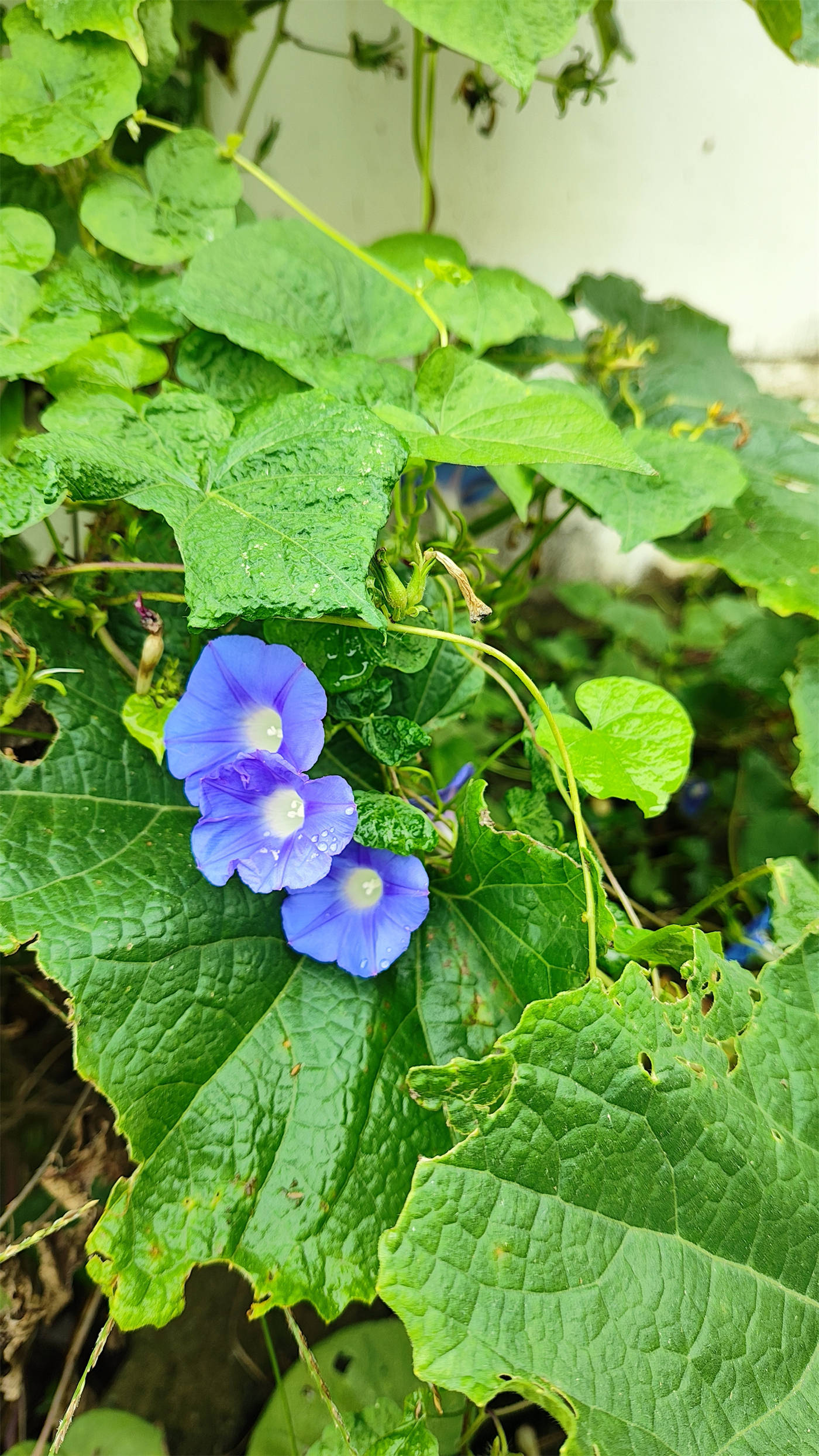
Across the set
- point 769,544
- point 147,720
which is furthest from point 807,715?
point 147,720

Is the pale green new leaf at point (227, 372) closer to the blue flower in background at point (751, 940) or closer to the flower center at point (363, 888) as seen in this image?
the flower center at point (363, 888)

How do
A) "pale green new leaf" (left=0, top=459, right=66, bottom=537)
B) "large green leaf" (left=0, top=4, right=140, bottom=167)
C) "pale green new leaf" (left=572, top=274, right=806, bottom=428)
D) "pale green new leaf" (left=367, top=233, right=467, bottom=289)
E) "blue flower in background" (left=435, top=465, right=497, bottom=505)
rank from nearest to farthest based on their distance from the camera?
1. "pale green new leaf" (left=0, top=459, right=66, bottom=537)
2. "large green leaf" (left=0, top=4, right=140, bottom=167)
3. "pale green new leaf" (left=367, top=233, right=467, bottom=289)
4. "pale green new leaf" (left=572, top=274, right=806, bottom=428)
5. "blue flower in background" (left=435, top=465, right=497, bottom=505)

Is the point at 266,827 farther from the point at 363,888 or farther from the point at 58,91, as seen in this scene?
the point at 58,91

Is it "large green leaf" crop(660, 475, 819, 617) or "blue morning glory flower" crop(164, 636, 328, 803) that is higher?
"large green leaf" crop(660, 475, 819, 617)

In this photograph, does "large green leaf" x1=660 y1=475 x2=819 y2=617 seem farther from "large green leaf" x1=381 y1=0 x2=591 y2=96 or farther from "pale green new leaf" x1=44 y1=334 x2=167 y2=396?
"pale green new leaf" x1=44 y1=334 x2=167 y2=396

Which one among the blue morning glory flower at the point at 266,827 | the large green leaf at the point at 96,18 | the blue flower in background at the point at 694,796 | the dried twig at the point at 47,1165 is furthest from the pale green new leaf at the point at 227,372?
the blue flower in background at the point at 694,796

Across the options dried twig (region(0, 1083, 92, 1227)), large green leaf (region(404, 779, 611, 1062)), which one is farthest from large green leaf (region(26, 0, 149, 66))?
dried twig (region(0, 1083, 92, 1227))

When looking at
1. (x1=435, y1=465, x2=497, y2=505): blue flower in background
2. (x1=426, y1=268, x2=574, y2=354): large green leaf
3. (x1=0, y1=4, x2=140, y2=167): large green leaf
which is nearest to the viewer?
(x1=0, y1=4, x2=140, y2=167): large green leaf

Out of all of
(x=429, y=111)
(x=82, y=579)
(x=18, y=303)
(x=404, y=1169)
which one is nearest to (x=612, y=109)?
(x=429, y=111)
